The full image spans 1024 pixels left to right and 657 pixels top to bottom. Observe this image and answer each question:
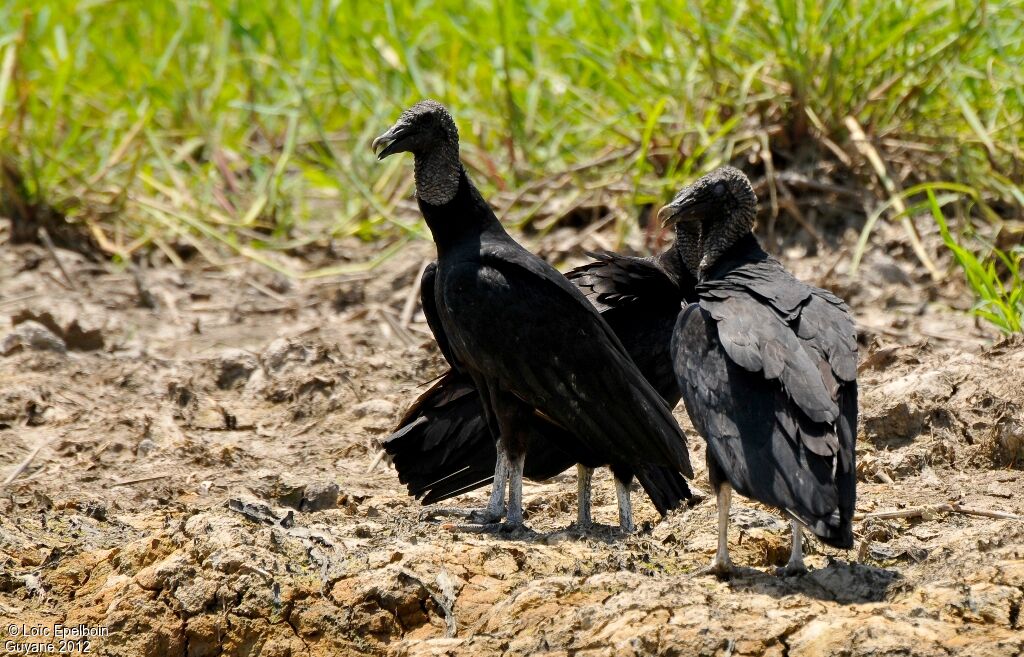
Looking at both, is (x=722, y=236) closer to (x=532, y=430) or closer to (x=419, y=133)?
(x=532, y=430)

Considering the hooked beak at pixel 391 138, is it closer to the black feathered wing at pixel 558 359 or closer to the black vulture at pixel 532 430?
the black feathered wing at pixel 558 359

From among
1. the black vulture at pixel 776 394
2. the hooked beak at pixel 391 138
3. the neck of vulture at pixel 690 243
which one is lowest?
the black vulture at pixel 776 394

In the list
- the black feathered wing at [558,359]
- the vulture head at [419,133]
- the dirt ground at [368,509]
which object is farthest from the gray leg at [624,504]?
the vulture head at [419,133]

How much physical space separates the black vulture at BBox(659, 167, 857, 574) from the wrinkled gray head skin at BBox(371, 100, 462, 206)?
91cm

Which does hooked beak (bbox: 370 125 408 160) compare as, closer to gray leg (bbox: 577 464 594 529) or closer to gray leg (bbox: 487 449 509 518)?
gray leg (bbox: 487 449 509 518)

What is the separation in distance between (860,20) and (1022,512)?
3.16m

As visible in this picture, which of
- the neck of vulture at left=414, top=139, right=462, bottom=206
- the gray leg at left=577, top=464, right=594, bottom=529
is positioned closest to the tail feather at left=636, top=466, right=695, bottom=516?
the gray leg at left=577, top=464, right=594, bottom=529

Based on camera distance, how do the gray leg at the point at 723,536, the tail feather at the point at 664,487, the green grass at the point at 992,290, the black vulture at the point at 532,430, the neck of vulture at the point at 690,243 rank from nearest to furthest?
the gray leg at the point at 723,536
the tail feather at the point at 664,487
the black vulture at the point at 532,430
the neck of vulture at the point at 690,243
the green grass at the point at 992,290

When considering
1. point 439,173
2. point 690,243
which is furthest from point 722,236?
point 439,173

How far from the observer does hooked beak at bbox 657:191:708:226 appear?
14.3ft

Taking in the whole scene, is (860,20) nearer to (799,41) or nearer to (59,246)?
(799,41)

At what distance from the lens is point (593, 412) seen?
13.5 ft

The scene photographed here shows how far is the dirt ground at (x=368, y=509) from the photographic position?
10.9 feet

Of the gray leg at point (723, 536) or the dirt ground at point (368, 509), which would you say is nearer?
the dirt ground at point (368, 509)
